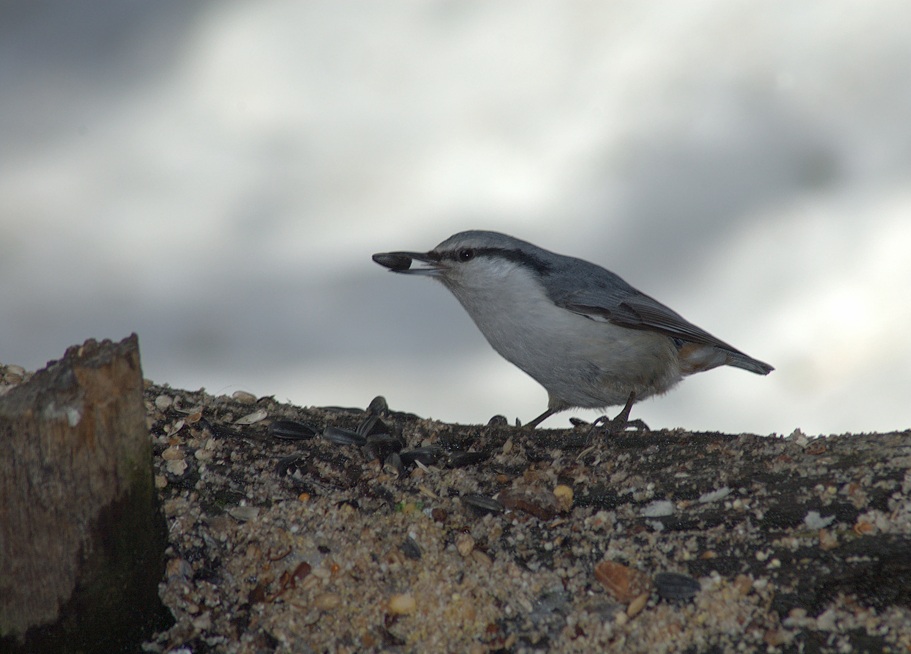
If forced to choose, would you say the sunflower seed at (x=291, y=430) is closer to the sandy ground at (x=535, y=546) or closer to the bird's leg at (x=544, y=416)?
the sandy ground at (x=535, y=546)

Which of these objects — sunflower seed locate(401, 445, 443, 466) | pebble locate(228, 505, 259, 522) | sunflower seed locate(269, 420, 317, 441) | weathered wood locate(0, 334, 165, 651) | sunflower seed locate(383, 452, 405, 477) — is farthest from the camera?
sunflower seed locate(269, 420, 317, 441)

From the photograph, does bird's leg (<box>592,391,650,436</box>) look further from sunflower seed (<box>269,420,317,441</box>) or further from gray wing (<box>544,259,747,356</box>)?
sunflower seed (<box>269,420,317,441</box>)

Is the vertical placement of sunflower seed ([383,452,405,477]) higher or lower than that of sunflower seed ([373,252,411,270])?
lower

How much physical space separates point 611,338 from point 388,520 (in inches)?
81.9

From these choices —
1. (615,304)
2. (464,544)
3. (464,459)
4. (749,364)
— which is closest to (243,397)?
(464,459)

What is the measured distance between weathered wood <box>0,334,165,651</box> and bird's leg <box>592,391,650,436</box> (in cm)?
267

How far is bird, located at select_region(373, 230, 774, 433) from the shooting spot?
5.05m

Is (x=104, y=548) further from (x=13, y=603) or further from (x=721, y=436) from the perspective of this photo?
(x=721, y=436)

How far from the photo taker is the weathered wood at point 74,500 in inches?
105

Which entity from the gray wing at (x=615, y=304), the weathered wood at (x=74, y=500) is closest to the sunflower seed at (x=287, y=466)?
the weathered wood at (x=74, y=500)

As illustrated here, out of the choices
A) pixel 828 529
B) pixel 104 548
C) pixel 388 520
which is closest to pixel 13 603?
pixel 104 548

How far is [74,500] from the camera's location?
271cm

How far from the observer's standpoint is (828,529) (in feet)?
10.2

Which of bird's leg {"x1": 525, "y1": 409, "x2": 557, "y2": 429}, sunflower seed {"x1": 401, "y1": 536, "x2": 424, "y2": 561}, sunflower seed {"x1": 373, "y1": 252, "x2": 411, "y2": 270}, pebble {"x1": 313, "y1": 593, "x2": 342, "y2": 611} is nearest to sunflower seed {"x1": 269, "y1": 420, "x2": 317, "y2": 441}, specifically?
sunflower seed {"x1": 401, "y1": 536, "x2": 424, "y2": 561}
